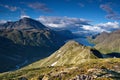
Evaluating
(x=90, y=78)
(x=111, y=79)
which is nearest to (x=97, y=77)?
(x=90, y=78)

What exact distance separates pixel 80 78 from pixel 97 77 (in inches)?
572

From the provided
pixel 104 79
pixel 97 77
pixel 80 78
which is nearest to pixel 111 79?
pixel 104 79

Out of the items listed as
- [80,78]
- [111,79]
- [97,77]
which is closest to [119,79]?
[111,79]

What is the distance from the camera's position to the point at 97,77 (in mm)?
191000

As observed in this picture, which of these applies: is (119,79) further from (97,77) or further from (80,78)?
(80,78)

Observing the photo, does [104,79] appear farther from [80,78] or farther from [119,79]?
[80,78]

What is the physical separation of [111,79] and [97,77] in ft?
63.3

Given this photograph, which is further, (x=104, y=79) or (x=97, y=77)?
(x=97, y=77)

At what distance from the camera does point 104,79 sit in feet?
578

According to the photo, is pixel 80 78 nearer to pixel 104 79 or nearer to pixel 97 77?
pixel 97 77

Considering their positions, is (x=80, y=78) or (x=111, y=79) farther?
(x=80, y=78)

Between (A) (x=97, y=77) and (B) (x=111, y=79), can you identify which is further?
(A) (x=97, y=77)

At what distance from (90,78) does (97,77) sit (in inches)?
227

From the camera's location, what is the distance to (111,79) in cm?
17312
